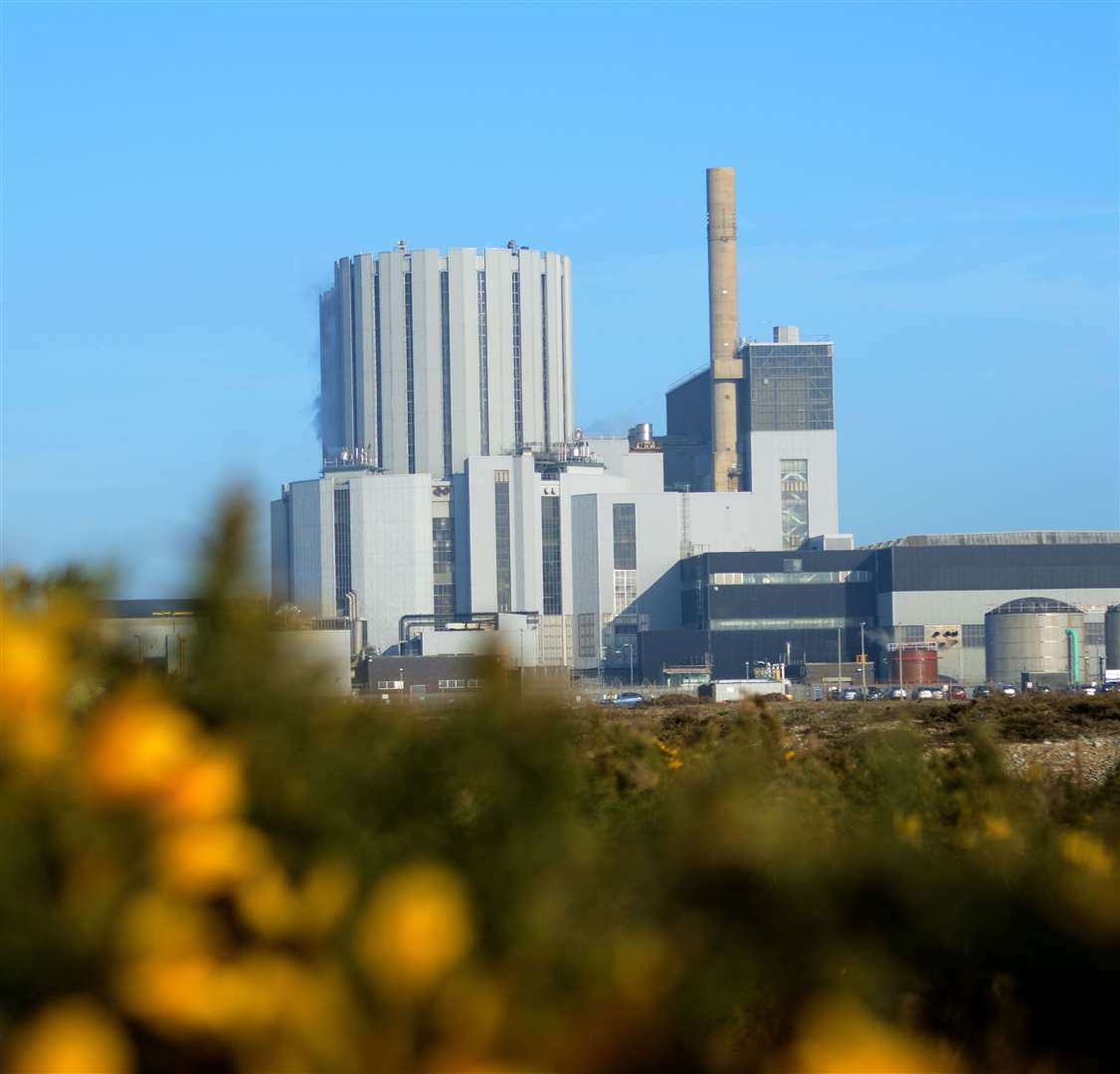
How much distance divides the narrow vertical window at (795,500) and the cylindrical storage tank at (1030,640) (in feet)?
51.0

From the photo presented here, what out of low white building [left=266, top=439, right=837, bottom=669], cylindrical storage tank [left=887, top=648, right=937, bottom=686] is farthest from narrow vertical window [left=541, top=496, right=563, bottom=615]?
cylindrical storage tank [left=887, top=648, right=937, bottom=686]

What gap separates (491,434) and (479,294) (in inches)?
321

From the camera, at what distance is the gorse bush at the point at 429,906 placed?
1.12 m

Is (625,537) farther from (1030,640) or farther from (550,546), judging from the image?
(1030,640)

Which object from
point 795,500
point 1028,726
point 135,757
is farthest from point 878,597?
point 135,757

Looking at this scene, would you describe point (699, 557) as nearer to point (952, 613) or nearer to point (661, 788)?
point (952, 613)

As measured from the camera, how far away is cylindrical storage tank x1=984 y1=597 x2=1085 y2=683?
76375 millimetres

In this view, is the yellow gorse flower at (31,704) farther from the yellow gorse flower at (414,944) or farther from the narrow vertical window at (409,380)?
the narrow vertical window at (409,380)

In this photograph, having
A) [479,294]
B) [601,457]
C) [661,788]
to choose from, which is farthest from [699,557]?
[661,788]

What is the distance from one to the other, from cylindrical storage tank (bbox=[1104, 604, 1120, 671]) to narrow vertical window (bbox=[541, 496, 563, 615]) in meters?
28.7

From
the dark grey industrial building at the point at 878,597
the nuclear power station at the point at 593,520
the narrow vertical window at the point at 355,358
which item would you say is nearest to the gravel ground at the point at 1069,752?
the nuclear power station at the point at 593,520

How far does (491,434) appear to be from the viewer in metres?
90.5

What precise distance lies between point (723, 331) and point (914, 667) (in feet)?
79.2

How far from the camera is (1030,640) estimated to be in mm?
76562
